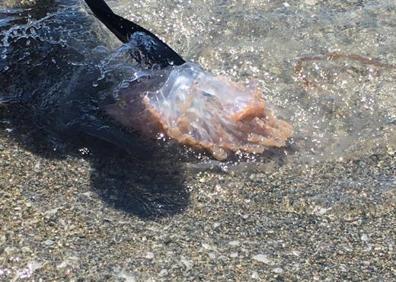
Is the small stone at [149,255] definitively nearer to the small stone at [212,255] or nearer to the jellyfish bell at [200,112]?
the small stone at [212,255]

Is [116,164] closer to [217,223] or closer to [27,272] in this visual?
[217,223]

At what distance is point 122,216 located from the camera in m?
2.64

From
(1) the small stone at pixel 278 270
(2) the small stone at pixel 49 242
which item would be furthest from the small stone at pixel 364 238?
(2) the small stone at pixel 49 242

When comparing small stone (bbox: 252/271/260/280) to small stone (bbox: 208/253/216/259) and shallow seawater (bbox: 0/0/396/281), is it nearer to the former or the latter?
shallow seawater (bbox: 0/0/396/281)

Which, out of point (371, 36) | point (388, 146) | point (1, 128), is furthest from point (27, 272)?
point (371, 36)

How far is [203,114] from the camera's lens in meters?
3.09

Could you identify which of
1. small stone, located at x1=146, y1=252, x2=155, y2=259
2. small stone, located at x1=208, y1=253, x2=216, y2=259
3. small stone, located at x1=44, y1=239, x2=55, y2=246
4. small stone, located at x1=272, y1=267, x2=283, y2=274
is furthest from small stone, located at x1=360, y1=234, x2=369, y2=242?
small stone, located at x1=44, y1=239, x2=55, y2=246

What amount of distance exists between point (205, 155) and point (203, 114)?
189mm

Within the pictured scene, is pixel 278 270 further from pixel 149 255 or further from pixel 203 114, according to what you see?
pixel 203 114

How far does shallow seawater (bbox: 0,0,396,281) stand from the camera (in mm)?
2516

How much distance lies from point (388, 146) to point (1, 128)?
163 cm

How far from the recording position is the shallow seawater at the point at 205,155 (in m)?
2.52

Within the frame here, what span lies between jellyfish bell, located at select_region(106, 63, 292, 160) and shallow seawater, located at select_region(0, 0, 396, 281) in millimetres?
65

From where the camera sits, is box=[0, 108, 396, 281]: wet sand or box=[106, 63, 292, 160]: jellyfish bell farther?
box=[106, 63, 292, 160]: jellyfish bell
